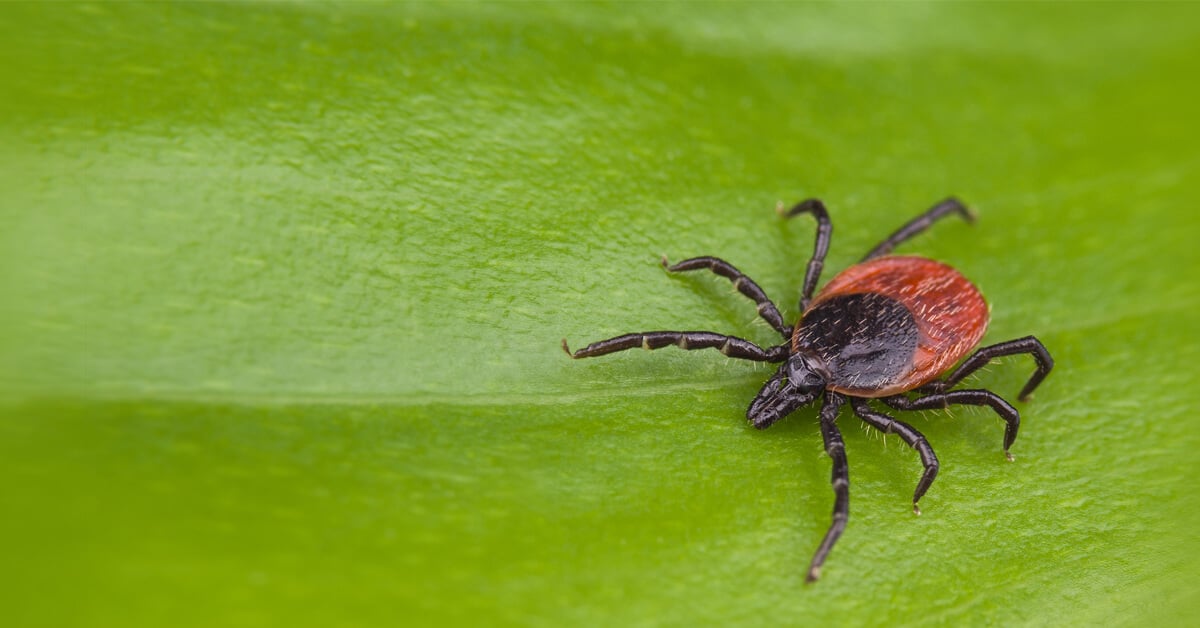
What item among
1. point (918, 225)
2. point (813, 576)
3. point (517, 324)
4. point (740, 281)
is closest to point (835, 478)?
point (813, 576)

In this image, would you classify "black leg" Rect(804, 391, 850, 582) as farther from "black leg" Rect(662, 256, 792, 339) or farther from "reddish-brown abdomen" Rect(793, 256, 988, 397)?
"black leg" Rect(662, 256, 792, 339)

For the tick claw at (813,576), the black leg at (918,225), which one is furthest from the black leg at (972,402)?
the tick claw at (813,576)

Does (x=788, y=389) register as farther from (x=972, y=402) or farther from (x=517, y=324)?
(x=517, y=324)

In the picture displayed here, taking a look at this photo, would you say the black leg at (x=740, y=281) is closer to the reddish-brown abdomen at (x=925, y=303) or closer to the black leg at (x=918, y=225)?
the reddish-brown abdomen at (x=925, y=303)

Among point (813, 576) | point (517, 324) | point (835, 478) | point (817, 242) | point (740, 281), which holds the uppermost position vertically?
point (817, 242)

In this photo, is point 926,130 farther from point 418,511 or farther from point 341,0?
point 418,511

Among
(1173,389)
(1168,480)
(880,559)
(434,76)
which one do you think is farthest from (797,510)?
(434,76)

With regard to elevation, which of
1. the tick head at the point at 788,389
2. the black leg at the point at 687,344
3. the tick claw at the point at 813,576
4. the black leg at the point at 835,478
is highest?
the black leg at the point at 687,344
